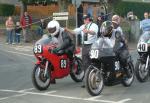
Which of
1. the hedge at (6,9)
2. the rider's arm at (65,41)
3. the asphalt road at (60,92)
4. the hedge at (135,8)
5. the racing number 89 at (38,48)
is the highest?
the hedge at (135,8)

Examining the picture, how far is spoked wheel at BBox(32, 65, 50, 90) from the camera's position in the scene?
11.7 m

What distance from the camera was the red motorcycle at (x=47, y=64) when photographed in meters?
11.9

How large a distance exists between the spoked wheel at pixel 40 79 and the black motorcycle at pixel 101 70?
129 cm

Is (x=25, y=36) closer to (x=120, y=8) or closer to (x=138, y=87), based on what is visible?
(x=138, y=87)

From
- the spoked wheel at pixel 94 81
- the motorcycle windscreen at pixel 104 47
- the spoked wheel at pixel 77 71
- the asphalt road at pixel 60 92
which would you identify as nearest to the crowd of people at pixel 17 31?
the asphalt road at pixel 60 92

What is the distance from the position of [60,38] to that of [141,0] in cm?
5317

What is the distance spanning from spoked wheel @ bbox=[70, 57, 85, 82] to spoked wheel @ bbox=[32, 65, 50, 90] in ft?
3.86

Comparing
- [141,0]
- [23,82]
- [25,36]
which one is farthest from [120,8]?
[23,82]

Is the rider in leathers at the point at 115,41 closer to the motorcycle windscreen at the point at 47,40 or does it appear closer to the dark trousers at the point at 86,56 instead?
the dark trousers at the point at 86,56

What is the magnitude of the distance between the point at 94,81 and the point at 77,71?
2.17 meters

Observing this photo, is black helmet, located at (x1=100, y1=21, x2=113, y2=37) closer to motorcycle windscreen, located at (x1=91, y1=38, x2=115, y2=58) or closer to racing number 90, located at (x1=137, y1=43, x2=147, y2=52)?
motorcycle windscreen, located at (x1=91, y1=38, x2=115, y2=58)

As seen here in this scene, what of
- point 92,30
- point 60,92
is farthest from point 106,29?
point 60,92

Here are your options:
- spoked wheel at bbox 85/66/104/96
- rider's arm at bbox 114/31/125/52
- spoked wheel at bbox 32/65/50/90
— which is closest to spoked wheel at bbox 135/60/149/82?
rider's arm at bbox 114/31/125/52

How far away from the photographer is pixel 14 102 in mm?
10445
